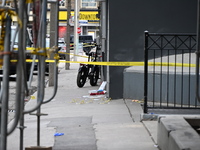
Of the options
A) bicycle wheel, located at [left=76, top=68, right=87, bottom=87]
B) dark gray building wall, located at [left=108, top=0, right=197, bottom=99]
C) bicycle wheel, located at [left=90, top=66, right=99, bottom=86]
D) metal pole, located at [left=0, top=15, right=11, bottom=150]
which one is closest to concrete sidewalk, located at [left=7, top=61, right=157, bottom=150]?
dark gray building wall, located at [left=108, top=0, right=197, bottom=99]

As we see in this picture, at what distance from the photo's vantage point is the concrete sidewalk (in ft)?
25.7

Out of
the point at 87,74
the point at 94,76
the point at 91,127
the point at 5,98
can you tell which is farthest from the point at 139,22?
the point at 5,98

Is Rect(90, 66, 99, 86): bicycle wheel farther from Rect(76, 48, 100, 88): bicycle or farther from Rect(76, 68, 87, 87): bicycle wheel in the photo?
Rect(76, 68, 87, 87): bicycle wheel

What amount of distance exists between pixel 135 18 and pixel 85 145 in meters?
6.44

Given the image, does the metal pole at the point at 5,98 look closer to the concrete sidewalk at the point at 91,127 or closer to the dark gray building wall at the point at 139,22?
the concrete sidewalk at the point at 91,127

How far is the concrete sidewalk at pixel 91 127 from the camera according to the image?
783 cm

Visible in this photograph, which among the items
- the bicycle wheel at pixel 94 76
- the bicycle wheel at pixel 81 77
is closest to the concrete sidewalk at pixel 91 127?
the bicycle wheel at pixel 81 77

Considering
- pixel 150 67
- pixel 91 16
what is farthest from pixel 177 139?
pixel 91 16

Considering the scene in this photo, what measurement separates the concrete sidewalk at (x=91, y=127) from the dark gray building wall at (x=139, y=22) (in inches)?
53.0

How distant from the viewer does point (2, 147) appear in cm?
376

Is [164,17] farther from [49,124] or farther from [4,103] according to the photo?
[4,103]

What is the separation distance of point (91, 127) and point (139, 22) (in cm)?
493

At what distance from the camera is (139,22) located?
13.6 meters

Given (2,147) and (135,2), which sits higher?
(135,2)
